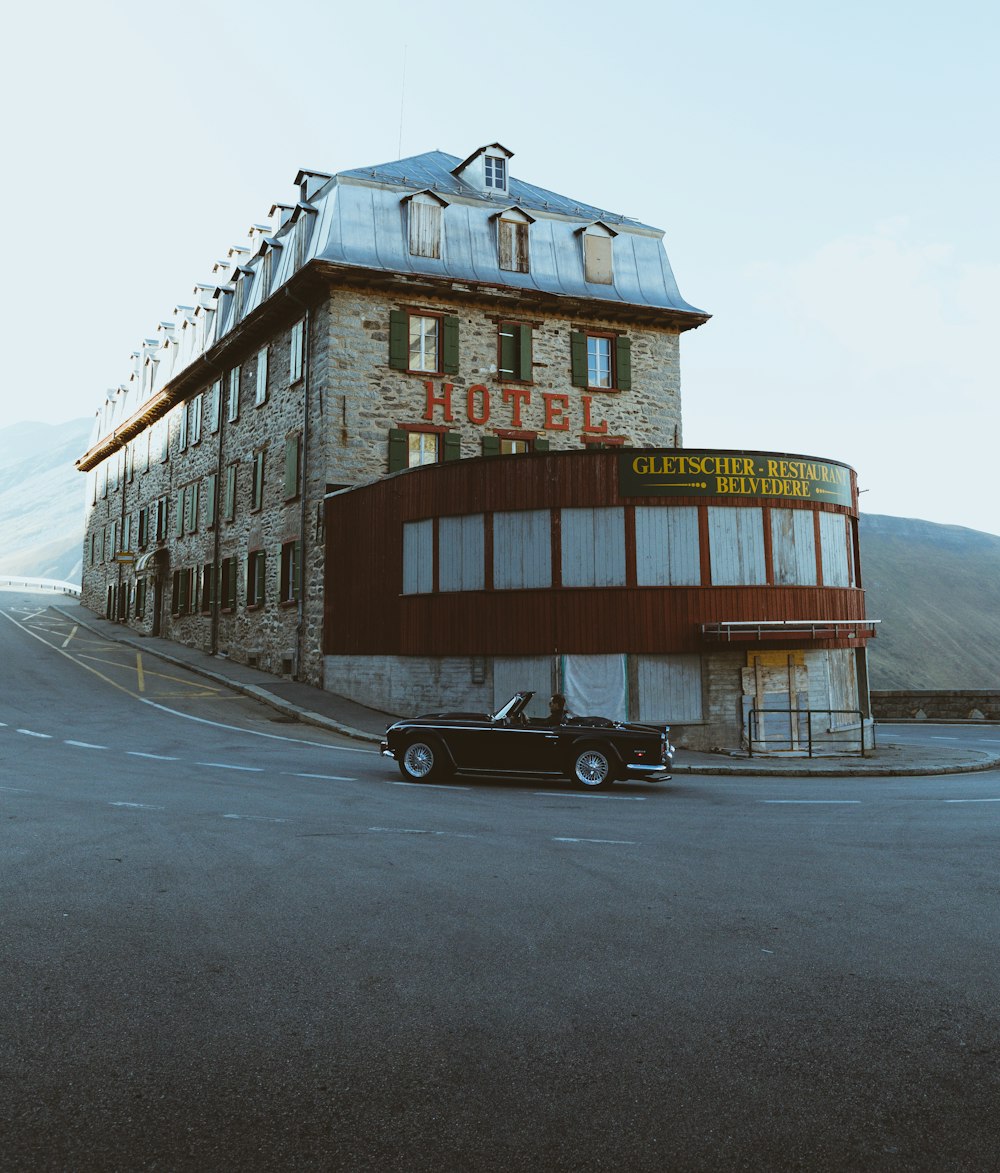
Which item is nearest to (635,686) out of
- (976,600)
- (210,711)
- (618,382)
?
(210,711)

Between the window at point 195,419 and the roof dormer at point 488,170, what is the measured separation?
13.0 meters

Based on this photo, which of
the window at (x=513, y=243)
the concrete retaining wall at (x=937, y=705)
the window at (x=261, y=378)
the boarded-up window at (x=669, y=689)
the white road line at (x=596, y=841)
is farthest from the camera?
the concrete retaining wall at (x=937, y=705)

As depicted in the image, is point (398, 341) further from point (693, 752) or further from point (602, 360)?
point (693, 752)

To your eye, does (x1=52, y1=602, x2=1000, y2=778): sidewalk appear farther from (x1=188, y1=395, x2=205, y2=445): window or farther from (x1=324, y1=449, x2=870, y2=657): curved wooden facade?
(x1=188, y1=395, x2=205, y2=445): window

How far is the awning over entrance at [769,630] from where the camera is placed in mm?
20812

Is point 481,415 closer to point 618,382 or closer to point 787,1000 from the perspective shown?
point 618,382

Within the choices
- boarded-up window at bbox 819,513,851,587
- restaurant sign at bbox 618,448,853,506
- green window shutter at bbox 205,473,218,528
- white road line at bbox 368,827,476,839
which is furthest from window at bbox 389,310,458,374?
white road line at bbox 368,827,476,839

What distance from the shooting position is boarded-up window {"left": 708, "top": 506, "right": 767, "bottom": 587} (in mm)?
21266

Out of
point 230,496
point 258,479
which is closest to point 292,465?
point 258,479

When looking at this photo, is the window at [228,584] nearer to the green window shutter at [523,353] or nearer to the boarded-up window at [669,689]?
the green window shutter at [523,353]

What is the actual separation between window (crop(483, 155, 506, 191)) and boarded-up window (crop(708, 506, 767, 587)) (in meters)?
15.5

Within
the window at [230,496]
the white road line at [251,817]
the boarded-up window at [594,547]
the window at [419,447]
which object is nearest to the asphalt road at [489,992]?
the white road line at [251,817]

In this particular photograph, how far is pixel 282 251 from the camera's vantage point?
99.8 feet

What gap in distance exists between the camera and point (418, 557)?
23.7 meters
